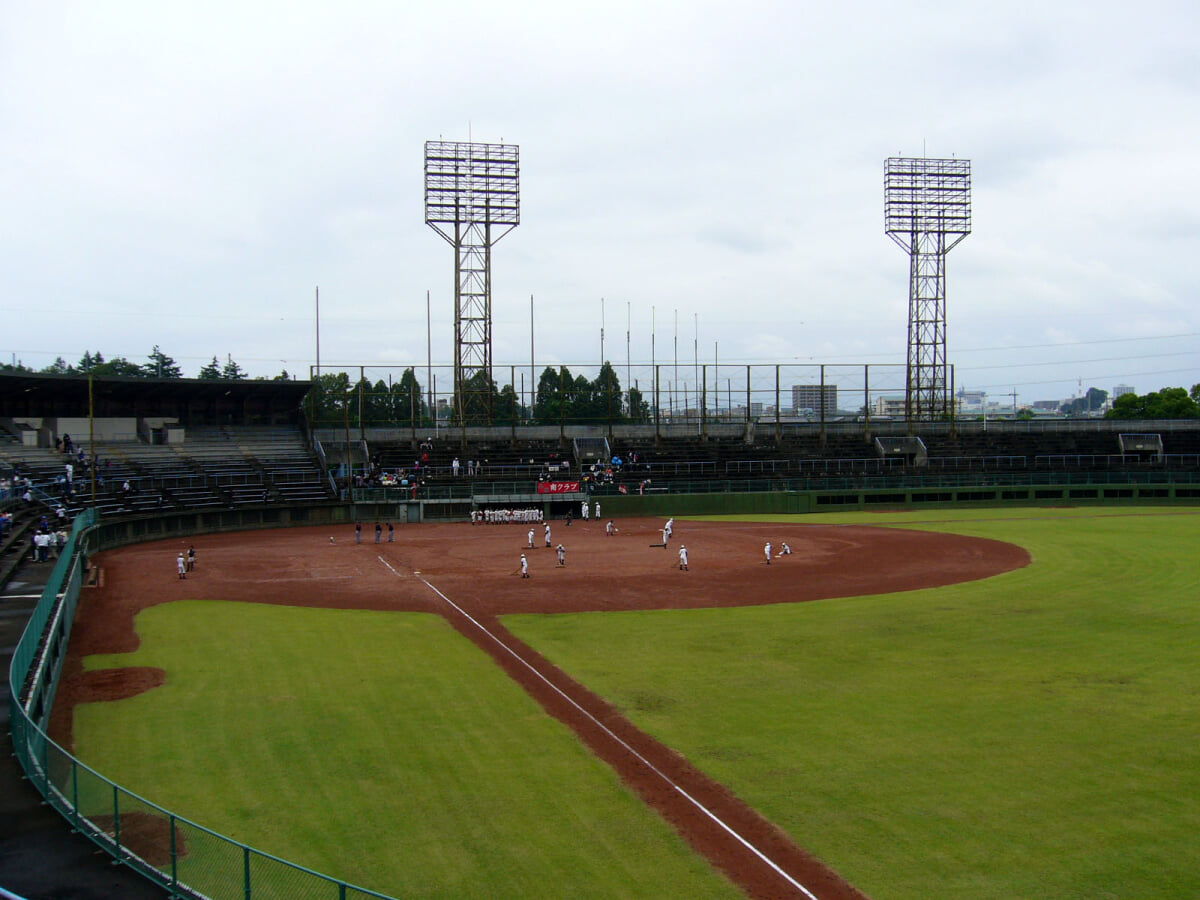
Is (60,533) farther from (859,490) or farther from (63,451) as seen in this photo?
(859,490)

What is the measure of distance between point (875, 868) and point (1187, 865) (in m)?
4.55

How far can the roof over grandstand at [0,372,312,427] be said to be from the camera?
188 ft

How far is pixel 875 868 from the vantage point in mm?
12945

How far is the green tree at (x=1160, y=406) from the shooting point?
131m

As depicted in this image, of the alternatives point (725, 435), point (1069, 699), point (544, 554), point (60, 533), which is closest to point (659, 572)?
point (544, 554)

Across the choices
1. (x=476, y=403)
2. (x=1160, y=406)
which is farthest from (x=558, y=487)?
(x=1160, y=406)

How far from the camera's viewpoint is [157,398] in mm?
66938

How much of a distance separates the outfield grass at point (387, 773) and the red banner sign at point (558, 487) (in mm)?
39034

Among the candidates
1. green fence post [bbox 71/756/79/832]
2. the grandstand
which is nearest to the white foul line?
green fence post [bbox 71/756/79/832]

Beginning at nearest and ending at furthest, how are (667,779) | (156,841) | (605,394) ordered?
(156,841) < (667,779) < (605,394)

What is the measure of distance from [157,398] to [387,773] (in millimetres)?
59230

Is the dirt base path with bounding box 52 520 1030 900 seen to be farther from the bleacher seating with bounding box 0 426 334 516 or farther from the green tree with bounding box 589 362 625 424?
the green tree with bounding box 589 362 625 424

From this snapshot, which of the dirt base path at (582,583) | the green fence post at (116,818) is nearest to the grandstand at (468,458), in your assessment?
the dirt base path at (582,583)

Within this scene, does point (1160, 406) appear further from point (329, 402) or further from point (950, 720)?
point (950, 720)
